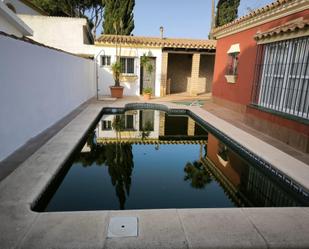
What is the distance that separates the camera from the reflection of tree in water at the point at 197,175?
4.29 meters

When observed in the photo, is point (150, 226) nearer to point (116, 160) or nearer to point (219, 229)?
point (219, 229)

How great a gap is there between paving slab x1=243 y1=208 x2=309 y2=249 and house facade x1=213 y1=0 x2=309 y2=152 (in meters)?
2.80

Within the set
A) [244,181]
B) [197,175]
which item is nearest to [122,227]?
[197,175]

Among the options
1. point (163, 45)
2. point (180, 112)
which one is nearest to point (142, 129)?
point (180, 112)

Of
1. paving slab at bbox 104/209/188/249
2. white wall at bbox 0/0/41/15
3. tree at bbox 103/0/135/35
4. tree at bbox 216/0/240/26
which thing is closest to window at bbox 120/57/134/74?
tree at bbox 103/0/135/35

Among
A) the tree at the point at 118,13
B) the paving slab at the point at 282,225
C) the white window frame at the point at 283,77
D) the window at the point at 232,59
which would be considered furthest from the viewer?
the tree at the point at 118,13

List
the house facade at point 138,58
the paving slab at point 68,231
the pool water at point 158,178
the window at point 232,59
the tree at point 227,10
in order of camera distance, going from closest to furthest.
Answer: the paving slab at point 68,231 < the pool water at point 158,178 < the window at point 232,59 < the house facade at point 138,58 < the tree at point 227,10

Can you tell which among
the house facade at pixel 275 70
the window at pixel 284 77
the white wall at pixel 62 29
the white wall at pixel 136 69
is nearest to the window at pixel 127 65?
Result: the white wall at pixel 136 69

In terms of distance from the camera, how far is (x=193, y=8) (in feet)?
88.3

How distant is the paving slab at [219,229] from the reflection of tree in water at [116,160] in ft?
3.91

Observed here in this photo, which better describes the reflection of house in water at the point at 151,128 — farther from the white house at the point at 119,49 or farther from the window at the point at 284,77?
the white house at the point at 119,49

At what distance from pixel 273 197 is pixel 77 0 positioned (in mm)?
24641

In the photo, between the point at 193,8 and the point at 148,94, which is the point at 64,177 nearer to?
the point at 148,94

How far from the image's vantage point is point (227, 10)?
21906 mm
